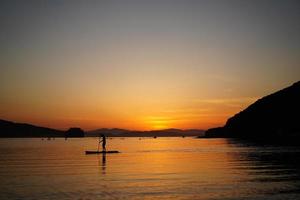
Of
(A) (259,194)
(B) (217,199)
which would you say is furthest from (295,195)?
(B) (217,199)

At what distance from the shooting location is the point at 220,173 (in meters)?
42.7

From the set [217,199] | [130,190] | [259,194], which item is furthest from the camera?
[130,190]

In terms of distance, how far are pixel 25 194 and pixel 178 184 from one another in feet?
41.5

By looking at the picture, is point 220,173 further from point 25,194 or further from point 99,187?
point 25,194

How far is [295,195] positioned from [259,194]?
2.40 meters

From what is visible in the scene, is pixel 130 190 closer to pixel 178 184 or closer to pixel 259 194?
pixel 178 184

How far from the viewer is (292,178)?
122ft

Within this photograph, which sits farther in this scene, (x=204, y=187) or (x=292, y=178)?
(x=292, y=178)

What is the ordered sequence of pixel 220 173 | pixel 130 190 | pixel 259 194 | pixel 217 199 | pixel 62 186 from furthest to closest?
pixel 220 173
pixel 62 186
pixel 130 190
pixel 259 194
pixel 217 199

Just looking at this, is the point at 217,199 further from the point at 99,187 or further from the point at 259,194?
the point at 99,187

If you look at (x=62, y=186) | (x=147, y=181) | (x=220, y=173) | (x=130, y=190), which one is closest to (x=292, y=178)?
(x=220, y=173)

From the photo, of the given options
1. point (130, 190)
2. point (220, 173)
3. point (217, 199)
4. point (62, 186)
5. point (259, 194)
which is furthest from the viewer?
point (220, 173)

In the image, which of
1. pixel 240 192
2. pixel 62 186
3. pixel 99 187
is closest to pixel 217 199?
pixel 240 192

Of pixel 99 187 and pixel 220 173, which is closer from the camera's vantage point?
pixel 99 187
